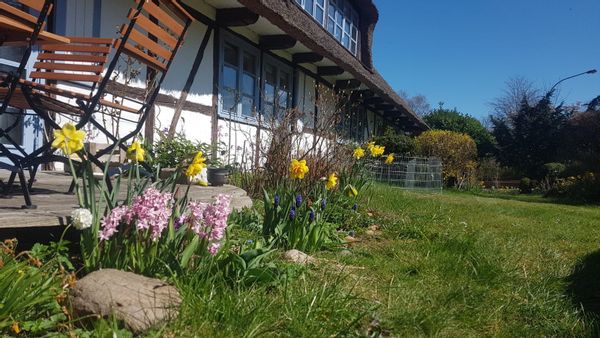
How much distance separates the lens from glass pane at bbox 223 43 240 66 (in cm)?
828

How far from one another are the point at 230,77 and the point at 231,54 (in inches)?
15.8

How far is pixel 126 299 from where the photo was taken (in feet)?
5.55

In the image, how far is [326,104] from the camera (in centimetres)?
539

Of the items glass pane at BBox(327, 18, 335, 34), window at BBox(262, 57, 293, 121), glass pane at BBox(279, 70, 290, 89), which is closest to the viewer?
window at BBox(262, 57, 293, 121)

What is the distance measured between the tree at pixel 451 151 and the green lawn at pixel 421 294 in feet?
39.1

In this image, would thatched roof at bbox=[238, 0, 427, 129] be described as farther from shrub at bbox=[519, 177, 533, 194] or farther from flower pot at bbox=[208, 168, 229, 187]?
shrub at bbox=[519, 177, 533, 194]

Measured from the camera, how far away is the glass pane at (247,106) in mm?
8820

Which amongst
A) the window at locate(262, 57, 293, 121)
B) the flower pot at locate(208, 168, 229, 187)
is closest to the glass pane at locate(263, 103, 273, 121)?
the window at locate(262, 57, 293, 121)

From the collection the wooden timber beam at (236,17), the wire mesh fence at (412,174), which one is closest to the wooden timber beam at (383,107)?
the wire mesh fence at (412,174)

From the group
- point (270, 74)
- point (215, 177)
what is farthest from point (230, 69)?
point (215, 177)

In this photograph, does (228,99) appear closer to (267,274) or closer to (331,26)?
(331,26)

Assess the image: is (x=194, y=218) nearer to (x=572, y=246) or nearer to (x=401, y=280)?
(x=401, y=280)

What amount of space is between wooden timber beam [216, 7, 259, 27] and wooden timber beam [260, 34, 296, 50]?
1405mm

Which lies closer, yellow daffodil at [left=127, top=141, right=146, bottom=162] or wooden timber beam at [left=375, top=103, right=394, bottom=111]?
yellow daffodil at [left=127, top=141, right=146, bottom=162]
